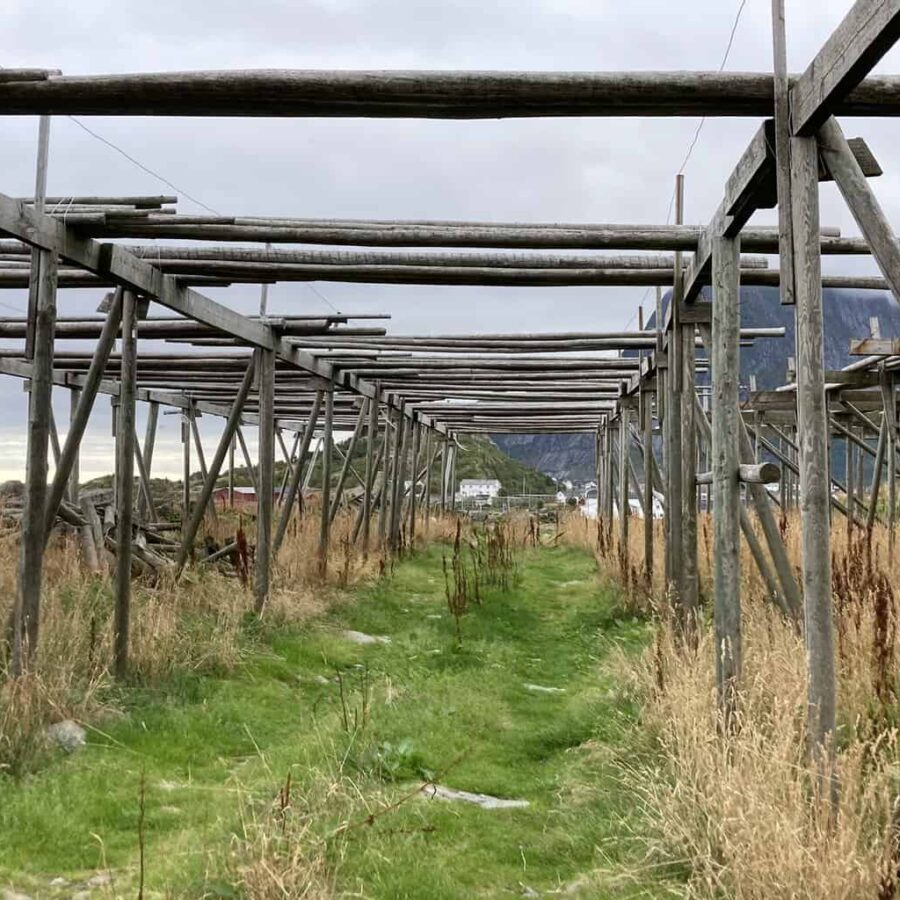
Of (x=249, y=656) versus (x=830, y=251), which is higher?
(x=830, y=251)

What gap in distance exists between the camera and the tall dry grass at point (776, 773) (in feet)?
10.1

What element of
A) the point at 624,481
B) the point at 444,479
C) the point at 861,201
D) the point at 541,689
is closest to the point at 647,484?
the point at 541,689

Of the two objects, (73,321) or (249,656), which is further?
(73,321)

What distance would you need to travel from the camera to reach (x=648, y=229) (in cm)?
612

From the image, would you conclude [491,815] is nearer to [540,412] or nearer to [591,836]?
[591,836]

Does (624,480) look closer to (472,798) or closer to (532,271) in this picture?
(532,271)

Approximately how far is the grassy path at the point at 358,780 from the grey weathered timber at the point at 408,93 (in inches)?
109

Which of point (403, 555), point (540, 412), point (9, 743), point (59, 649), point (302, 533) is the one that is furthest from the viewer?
point (540, 412)

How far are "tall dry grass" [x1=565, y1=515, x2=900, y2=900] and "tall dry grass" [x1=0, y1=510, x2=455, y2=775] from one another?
3.21m

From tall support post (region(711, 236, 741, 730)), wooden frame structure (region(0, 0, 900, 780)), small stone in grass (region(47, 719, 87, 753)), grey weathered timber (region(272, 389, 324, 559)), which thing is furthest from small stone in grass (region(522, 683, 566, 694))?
grey weathered timber (region(272, 389, 324, 559))

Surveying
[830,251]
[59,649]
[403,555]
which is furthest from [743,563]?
[403,555]

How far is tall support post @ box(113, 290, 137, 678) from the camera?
22.0ft

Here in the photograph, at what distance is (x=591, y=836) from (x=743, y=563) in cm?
634

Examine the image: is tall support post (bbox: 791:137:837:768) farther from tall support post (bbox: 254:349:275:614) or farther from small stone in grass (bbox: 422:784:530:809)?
tall support post (bbox: 254:349:275:614)
